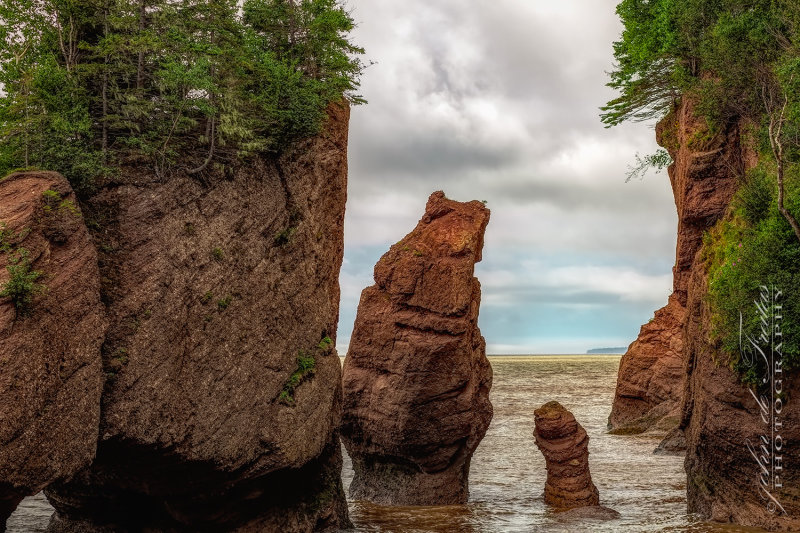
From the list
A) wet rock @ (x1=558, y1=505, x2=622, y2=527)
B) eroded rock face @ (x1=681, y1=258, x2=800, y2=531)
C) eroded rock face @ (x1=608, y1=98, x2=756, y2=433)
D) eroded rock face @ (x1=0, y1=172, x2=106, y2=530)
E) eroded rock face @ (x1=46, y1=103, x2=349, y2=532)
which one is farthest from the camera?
eroded rock face @ (x1=608, y1=98, x2=756, y2=433)

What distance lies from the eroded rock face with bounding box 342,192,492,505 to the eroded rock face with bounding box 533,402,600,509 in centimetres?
284

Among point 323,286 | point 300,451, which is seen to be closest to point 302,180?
point 323,286

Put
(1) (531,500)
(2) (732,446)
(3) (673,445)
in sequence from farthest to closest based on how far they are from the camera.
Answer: (3) (673,445) < (1) (531,500) < (2) (732,446)

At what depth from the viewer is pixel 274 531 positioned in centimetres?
1817

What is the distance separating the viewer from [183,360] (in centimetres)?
1532

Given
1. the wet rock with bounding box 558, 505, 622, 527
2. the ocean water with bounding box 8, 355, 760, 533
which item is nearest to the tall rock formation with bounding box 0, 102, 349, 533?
the ocean water with bounding box 8, 355, 760, 533

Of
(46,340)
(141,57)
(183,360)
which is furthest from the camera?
(141,57)

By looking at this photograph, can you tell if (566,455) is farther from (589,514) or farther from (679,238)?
(679,238)

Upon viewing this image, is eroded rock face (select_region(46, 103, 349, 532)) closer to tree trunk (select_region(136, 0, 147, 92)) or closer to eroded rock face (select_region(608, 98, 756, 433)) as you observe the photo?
tree trunk (select_region(136, 0, 147, 92))

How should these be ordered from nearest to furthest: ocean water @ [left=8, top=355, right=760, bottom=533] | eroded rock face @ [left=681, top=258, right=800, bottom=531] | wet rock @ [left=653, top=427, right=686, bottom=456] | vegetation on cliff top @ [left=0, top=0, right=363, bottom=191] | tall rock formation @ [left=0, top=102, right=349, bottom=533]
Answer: tall rock formation @ [left=0, top=102, right=349, bottom=533] < vegetation on cliff top @ [left=0, top=0, right=363, bottom=191] < eroded rock face @ [left=681, top=258, right=800, bottom=531] < ocean water @ [left=8, top=355, right=760, bottom=533] < wet rock @ [left=653, top=427, right=686, bottom=456]

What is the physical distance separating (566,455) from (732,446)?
17.5 feet

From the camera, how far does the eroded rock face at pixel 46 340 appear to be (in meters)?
11.7

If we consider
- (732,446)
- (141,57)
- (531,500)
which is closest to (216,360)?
(141,57)

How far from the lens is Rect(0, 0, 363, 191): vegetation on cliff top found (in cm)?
1533
